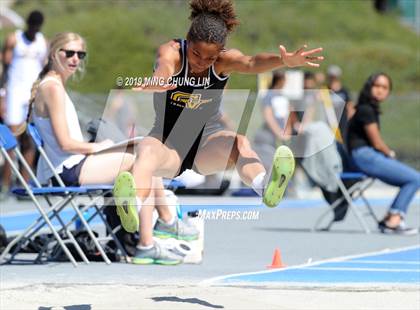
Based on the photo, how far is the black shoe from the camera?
502 inches

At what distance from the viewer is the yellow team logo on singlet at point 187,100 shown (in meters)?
7.76

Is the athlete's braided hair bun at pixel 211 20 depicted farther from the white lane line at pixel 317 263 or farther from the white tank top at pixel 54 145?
the white tank top at pixel 54 145

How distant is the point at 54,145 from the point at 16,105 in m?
5.69

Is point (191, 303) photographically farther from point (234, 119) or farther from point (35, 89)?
point (234, 119)

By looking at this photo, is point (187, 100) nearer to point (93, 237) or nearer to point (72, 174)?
point (72, 174)

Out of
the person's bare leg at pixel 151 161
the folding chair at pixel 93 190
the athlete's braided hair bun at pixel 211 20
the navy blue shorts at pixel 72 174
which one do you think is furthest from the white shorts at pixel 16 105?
the athlete's braided hair bun at pixel 211 20

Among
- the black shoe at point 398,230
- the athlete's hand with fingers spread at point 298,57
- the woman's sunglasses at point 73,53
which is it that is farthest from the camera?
the black shoe at point 398,230

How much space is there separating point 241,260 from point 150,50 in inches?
848

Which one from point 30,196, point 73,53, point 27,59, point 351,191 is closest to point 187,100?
point 30,196

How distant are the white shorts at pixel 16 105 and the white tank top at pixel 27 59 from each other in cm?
12

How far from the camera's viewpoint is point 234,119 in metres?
21.1

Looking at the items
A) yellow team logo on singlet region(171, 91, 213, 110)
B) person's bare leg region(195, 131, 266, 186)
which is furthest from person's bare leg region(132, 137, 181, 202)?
yellow team logo on singlet region(171, 91, 213, 110)

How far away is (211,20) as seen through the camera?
7.57 m

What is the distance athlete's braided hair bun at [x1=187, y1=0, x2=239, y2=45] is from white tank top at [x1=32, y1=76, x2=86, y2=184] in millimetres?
2291
